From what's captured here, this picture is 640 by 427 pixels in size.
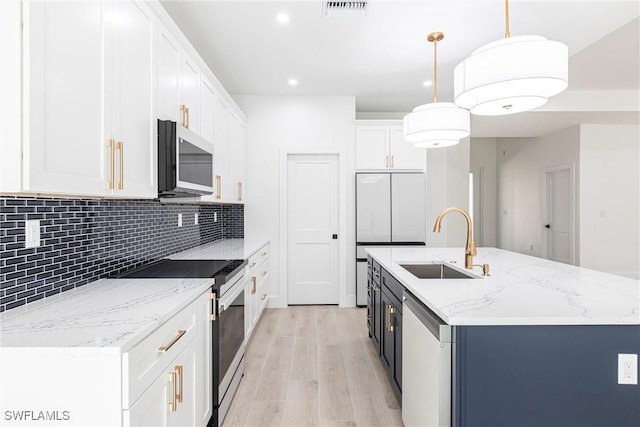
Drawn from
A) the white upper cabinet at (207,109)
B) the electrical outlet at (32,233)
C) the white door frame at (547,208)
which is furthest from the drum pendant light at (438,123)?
the white door frame at (547,208)

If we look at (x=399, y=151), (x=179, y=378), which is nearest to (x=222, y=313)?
(x=179, y=378)

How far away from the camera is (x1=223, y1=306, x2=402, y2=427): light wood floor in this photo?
2.13 metres

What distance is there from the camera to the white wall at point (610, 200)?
610 cm

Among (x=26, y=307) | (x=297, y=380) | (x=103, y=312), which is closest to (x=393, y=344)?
(x=297, y=380)

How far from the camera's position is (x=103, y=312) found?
1.29 metres

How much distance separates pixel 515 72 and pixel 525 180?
7012 millimetres

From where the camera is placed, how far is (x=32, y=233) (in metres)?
1.42

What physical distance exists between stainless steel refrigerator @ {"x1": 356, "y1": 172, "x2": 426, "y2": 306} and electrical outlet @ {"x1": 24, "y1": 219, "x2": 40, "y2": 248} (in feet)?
11.2

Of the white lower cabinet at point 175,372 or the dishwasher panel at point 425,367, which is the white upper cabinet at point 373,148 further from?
the white lower cabinet at point 175,372

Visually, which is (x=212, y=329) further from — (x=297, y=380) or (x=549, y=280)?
(x=549, y=280)

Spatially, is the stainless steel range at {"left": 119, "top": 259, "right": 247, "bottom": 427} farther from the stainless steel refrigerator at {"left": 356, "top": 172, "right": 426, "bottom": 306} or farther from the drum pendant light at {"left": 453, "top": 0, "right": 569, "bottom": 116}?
the stainless steel refrigerator at {"left": 356, "top": 172, "right": 426, "bottom": 306}

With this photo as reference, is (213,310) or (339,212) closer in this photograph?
(213,310)

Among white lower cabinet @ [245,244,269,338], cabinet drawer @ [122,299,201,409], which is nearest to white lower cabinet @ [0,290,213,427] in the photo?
cabinet drawer @ [122,299,201,409]

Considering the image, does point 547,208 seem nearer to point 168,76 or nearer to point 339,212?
point 339,212
